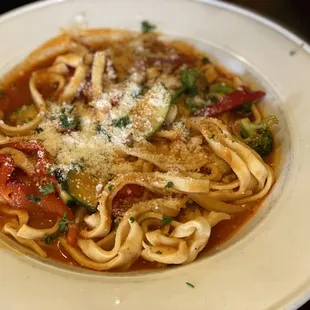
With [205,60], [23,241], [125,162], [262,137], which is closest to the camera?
[23,241]

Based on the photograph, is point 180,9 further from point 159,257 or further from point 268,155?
point 159,257

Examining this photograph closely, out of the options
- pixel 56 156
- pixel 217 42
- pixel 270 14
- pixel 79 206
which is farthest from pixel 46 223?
pixel 270 14

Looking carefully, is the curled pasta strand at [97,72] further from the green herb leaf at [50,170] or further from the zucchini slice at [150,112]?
the green herb leaf at [50,170]

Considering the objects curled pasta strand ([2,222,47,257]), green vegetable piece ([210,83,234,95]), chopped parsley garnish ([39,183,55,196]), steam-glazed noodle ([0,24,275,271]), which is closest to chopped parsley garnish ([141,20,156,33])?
steam-glazed noodle ([0,24,275,271])

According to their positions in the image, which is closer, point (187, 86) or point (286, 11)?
point (187, 86)

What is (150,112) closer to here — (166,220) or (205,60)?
(166,220)

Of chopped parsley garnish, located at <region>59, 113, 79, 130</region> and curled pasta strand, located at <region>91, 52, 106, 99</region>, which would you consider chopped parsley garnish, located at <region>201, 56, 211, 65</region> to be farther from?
chopped parsley garnish, located at <region>59, 113, 79, 130</region>

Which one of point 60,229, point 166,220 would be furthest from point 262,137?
point 60,229
